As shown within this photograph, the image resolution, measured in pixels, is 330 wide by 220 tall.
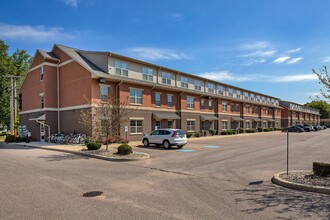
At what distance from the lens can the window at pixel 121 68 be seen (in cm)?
2639

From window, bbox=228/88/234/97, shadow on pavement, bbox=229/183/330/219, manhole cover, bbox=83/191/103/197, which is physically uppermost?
window, bbox=228/88/234/97

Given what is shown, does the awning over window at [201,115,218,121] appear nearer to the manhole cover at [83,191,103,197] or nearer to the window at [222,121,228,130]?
the window at [222,121,228,130]

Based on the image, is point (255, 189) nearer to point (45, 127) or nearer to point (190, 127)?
point (45, 127)

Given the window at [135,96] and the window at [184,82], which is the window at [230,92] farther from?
the window at [135,96]

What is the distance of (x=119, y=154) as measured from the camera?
49.8 feet

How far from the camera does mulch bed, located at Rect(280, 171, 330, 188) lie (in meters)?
7.77

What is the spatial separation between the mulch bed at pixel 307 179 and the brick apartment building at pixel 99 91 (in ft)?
61.1

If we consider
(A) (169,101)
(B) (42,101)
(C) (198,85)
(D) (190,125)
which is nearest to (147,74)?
(A) (169,101)

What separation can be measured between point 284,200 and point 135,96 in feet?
72.3

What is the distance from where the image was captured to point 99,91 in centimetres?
2422

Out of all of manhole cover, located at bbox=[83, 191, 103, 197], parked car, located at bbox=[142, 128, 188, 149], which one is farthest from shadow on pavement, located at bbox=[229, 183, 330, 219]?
parked car, located at bbox=[142, 128, 188, 149]

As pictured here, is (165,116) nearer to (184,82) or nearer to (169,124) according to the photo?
(169,124)

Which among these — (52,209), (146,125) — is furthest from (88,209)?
(146,125)

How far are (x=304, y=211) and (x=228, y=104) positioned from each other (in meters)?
40.4
